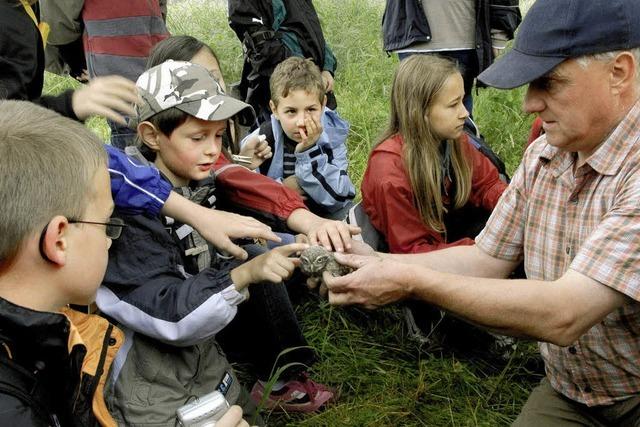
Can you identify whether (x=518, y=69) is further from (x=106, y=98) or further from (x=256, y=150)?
(x=256, y=150)

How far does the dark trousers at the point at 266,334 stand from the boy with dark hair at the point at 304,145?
42.4 inches

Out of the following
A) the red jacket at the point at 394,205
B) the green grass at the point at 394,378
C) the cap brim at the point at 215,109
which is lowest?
the green grass at the point at 394,378

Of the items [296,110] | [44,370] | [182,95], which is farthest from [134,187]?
[296,110]

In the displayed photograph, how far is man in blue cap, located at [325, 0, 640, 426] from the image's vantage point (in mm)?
2037

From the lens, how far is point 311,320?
387 cm

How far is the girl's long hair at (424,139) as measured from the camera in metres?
3.53

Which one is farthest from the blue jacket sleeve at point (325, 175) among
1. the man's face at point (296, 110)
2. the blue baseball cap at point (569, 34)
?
the blue baseball cap at point (569, 34)

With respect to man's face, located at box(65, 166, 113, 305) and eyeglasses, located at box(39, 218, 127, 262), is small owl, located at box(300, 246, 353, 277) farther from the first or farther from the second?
man's face, located at box(65, 166, 113, 305)

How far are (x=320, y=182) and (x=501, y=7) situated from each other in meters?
2.11

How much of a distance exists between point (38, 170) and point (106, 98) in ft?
2.90

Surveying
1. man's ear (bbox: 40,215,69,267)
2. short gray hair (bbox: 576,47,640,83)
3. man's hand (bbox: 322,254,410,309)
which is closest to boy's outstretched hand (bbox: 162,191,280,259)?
man's hand (bbox: 322,254,410,309)

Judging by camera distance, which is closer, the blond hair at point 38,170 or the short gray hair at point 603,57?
the blond hair at point 38,170

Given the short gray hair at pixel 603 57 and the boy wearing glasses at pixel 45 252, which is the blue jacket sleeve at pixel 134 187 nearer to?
the boy wearing glasses at pixel 45 252

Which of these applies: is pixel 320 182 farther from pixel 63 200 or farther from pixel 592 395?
pixel 63 200
